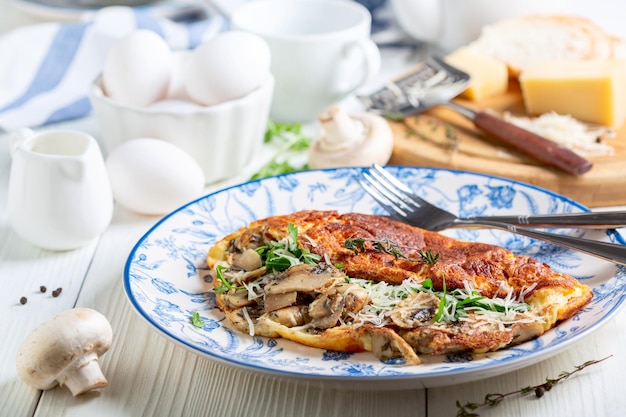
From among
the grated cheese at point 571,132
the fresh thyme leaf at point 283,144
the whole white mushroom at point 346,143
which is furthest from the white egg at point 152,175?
the grated cheese at point 571,132

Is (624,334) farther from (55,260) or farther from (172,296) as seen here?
(55,260)

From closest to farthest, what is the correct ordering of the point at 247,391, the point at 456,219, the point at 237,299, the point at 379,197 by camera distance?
the point at 247,391 < the point at 237,299 < the point at 456,219 < the point at 379,197

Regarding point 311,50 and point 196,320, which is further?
point 311,50

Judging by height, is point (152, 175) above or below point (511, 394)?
below

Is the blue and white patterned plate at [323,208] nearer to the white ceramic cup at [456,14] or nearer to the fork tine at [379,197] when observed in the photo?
the fork tine at [379,197]

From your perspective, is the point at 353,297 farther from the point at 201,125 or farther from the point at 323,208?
the point at 201,125

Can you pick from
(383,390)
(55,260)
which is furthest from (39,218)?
(383,390)

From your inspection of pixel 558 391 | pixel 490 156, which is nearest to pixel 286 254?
pixel 558 391

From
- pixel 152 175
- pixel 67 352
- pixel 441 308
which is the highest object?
pixel 441 308
